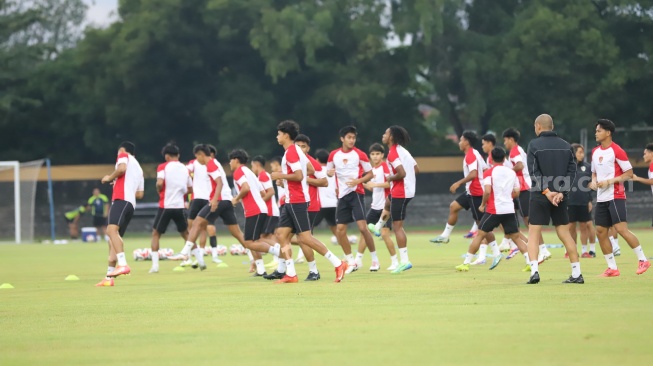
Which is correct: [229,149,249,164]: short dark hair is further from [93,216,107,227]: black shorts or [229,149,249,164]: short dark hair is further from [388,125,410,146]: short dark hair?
[93,216,107,227]: black shorts

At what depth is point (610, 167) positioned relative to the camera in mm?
16438

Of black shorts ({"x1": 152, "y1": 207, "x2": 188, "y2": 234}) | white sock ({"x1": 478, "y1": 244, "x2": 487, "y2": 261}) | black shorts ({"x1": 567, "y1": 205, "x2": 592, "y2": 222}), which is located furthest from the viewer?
black shorts ({"x1": 152, "y1": 207, "x2": 188, "y2": 234})

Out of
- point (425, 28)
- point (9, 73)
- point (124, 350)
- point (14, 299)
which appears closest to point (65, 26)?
point (9, 73)

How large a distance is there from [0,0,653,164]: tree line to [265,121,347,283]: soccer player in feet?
102

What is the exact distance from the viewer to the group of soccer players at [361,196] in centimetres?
1517

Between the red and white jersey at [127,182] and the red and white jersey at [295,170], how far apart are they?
2.66 meters

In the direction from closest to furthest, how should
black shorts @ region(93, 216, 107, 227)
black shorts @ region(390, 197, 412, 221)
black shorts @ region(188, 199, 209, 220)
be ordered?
black shorts @ region(390, 197, 412, 221) → black shorts @ region(188, 199, 209, 220) → black shorts @ region(93, 216, 107, 227)

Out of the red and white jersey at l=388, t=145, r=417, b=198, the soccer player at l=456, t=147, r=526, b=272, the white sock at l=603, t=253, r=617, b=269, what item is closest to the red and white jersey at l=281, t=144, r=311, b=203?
the red and white jersey at l=388, t=145, r=417, b=198

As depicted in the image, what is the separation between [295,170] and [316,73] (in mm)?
36343

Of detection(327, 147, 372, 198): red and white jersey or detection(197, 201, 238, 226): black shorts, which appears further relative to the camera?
detection(197, 201, 238, 226): black shorts

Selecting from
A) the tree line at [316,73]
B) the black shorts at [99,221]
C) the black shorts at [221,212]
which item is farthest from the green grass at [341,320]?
the tree line at [316,73]

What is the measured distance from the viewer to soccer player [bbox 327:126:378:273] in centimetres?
1905

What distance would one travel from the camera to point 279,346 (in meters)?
9.83

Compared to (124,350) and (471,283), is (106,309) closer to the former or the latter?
(124,350)
